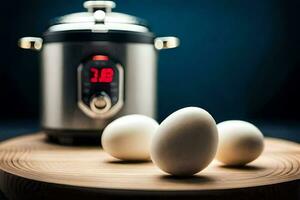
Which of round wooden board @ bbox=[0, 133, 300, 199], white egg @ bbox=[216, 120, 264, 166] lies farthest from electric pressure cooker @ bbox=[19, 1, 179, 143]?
white egg @ bbox=[216, 120, 264, 166]

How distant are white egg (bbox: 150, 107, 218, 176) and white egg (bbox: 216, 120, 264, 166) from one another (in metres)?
0.08

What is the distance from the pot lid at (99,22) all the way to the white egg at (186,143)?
0.36m

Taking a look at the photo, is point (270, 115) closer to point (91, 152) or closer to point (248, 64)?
Result: point (248, 64)

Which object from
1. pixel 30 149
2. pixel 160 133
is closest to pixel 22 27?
pixel 30 149

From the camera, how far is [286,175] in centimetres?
66

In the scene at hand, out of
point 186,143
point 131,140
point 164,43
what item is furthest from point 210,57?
point 186,143

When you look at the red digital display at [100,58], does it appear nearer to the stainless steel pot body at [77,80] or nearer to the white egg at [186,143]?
the stainless steel pot body at [77,80]

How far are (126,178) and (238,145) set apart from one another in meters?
0.17

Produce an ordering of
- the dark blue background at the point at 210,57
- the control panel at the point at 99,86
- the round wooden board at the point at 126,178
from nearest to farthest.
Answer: the round wooden board at the point at 126,178
the control panel at the point at 99,86
the dark blue background at the point at 210,57

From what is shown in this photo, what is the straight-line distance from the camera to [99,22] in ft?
3.18

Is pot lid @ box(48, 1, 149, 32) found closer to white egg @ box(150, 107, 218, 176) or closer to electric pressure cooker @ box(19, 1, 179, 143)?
electric pressure cooker @ box(19, 1, 179, 143)

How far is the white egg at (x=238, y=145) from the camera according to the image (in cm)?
73

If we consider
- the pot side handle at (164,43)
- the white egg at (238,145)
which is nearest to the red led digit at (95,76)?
the pot side handle at (164,43)

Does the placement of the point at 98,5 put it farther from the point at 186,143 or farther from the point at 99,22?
the point at 186,143
